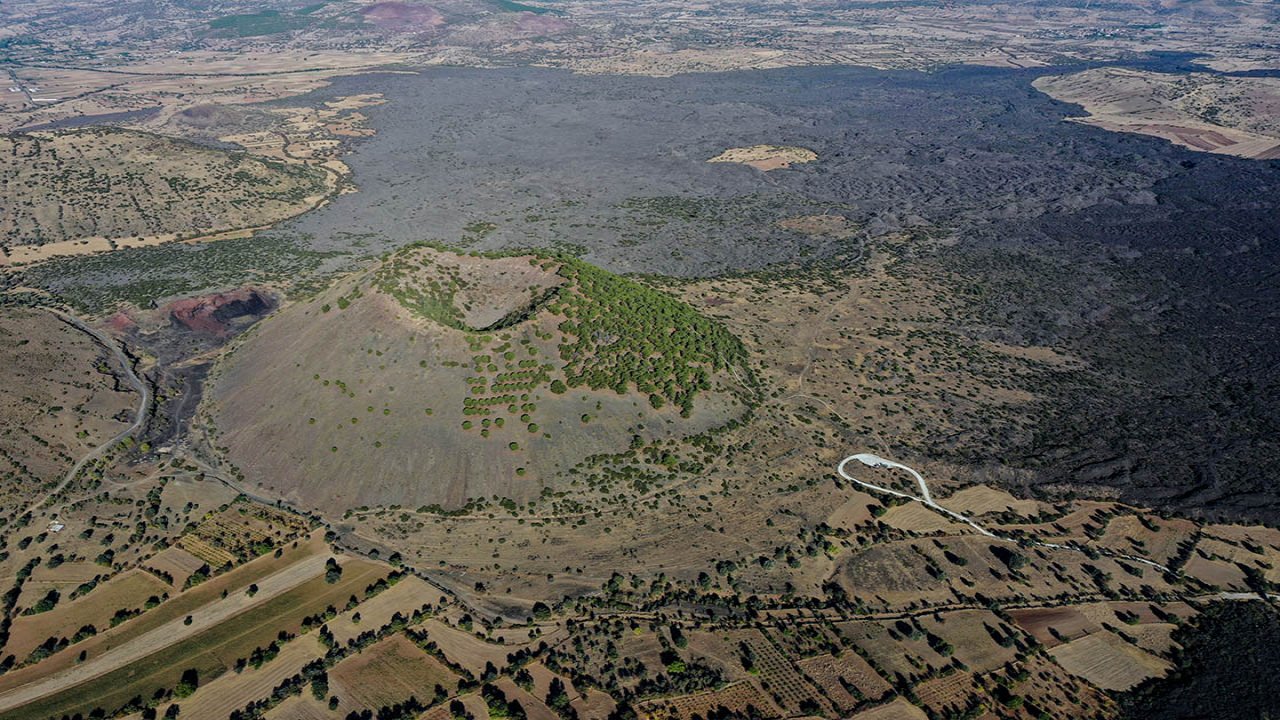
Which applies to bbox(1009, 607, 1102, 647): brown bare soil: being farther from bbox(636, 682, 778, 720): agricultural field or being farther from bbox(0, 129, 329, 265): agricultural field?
bbox(0, 129, 329, 265): agricultural field

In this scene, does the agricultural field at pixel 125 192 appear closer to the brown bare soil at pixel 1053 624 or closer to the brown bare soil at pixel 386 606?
the brown bare soil at pixel 386 606

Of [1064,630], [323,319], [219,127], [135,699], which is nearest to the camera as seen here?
[135,699]

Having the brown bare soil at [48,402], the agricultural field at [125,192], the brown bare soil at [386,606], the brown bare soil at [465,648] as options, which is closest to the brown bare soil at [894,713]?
the brown bare soil at [465,648]

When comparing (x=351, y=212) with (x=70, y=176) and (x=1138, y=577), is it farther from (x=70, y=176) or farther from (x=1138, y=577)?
(x=1138, y=577)

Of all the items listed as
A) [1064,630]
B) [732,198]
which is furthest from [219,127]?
[1064,630]

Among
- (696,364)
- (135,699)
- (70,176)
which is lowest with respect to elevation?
(135,699)

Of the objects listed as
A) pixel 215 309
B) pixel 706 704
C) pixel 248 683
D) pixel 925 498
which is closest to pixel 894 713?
pixel 706 704
